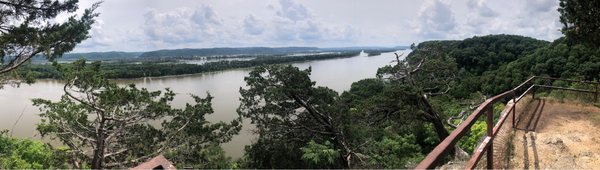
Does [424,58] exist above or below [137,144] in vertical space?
above

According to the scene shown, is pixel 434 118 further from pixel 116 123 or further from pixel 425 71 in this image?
pixel 116 123

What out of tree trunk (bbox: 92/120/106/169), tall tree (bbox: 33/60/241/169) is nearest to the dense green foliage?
tall tree (bbox: 33/60/241/169)

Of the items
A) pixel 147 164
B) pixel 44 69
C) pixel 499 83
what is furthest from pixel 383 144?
pixel 44 69

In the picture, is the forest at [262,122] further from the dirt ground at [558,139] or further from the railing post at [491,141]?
the railing post at [491,141]

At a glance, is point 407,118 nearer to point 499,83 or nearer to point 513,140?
point 513,140

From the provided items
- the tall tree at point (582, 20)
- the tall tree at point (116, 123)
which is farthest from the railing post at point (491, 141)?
the tall tree at point (116, 123)

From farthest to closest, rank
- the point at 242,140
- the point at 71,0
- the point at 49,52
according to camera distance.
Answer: the point at 242,140 → the point at 71,0 → the point at 49,52

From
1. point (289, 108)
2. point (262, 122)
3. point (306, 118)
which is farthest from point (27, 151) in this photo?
point (306, 118)

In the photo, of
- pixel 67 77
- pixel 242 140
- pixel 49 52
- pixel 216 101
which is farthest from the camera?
pixel 216 101
